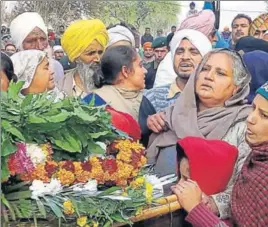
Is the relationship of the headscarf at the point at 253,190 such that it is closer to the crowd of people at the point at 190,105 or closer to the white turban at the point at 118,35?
the crowd of people at the point at 190,105

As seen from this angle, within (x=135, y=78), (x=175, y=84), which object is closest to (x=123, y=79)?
(x=135, y=78)

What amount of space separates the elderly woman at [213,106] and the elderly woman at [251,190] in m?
0.41

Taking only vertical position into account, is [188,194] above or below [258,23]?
below

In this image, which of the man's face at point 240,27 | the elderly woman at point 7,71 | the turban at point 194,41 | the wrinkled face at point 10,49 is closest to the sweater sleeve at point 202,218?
the elderly woman at point 7,71

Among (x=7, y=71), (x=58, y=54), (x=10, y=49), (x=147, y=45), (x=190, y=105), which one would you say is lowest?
→ (x=147, y=45)

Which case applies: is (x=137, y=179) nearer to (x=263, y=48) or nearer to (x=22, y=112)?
(x=22, y=112)

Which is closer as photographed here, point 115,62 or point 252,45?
point 115,62

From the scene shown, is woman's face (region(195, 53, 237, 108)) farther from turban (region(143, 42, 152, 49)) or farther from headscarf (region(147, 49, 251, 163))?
turban (region(143, 42, 152, 49))

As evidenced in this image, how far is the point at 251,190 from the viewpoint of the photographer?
2.20m

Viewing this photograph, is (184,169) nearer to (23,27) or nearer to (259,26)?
(23,27)

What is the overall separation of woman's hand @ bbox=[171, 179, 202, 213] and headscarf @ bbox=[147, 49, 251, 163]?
1.36 ft

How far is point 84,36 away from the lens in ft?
13.3

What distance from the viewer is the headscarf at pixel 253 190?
7.06 feet

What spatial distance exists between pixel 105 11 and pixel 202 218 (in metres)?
4.63
